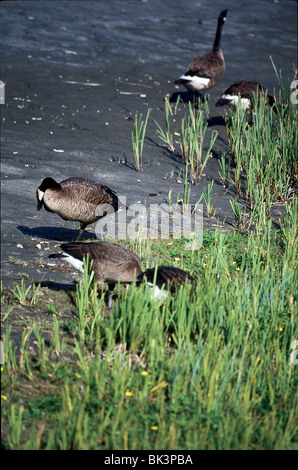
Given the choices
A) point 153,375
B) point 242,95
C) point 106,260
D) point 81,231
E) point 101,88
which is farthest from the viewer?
point 101,88

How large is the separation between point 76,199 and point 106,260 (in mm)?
1307

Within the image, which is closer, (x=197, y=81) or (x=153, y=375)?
(x=153, y=375)

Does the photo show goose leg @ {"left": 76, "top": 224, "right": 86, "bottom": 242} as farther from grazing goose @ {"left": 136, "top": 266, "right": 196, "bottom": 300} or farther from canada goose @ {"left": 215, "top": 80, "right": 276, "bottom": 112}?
canada goose @ {"left": 215, "top": 80, "right": 276, "bottom": 112}

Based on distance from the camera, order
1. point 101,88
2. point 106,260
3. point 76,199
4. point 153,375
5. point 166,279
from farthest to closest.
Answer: point 101,88
point 76,199
point 106,260
point 166,279
point 153,375

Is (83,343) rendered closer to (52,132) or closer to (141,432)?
(141,432)

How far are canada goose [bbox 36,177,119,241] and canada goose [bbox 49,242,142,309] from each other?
1.05 m

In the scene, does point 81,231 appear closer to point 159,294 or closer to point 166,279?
point 166,279

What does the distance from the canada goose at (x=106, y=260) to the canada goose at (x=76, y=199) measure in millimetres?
1047

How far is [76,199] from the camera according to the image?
6.24 m

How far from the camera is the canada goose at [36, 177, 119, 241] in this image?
618 centimetres

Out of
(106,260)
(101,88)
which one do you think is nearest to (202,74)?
(101,88)

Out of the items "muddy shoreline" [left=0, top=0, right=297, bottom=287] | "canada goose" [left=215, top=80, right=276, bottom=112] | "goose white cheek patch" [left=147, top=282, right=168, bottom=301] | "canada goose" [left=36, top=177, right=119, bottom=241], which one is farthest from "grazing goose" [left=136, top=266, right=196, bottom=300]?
"canada goose" [left=215, top=80, right=276, bottom=112]

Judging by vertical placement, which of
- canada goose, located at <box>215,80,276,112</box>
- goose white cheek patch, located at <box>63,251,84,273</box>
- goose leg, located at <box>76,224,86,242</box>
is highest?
canada goose, located at <box>215,80,276,112</box>

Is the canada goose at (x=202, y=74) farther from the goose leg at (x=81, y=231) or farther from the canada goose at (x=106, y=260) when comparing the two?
the canada goose at (x=106, y=260)
